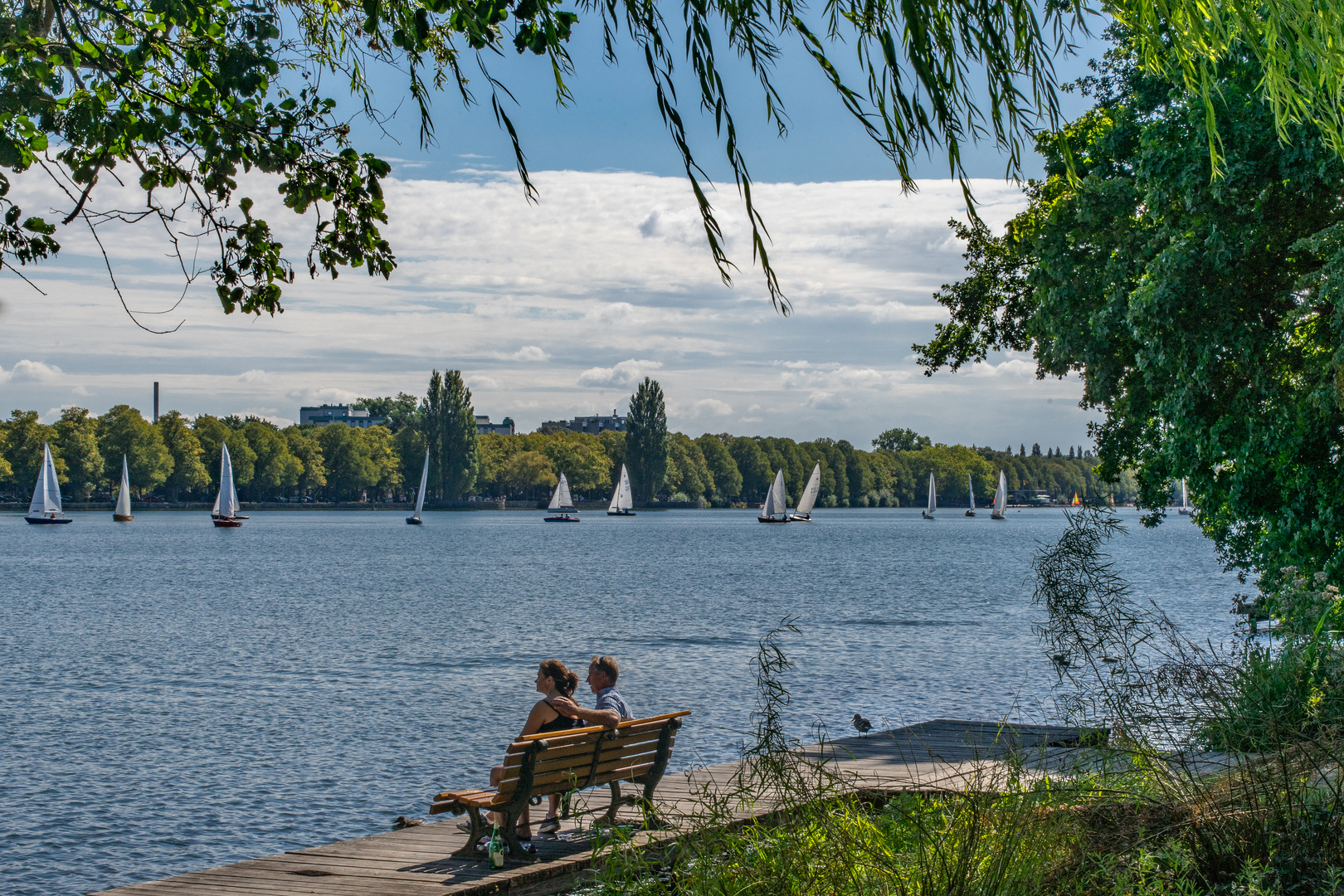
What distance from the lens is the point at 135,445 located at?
125 meters

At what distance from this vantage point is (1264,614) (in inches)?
794

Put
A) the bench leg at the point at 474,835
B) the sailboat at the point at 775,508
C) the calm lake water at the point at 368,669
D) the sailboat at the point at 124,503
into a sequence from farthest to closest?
the sailboat at the point at 775,508, the sailboat at the point at 124,503, the calm lake water at the point at 368,669, the bench leg at the point at 474,835

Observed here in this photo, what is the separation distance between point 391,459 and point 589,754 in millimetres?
153403

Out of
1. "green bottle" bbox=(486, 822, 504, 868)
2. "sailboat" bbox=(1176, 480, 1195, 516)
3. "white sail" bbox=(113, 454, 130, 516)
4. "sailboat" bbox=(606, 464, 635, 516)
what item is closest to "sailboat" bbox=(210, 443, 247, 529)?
"white sail" bbox=(113, 454, 130, 516)

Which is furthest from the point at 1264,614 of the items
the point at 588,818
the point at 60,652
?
the point at 60,652

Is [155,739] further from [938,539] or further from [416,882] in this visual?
[938,539]

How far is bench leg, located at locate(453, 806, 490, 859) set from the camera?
7695 mm

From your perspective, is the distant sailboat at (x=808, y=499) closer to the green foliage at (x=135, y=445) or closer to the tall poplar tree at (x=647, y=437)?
the tall poplar tree at (x=647, y=437)

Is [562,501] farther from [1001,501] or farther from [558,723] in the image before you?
[558,723]

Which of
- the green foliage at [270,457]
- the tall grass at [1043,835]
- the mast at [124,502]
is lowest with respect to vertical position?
the mast at [124,502]

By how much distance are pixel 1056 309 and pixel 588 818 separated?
12353 millimetres

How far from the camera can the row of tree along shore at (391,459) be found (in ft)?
413

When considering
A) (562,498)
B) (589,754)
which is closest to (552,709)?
(589,754)

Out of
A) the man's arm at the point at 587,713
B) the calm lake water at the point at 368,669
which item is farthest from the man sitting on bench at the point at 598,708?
the calm lake water at the point at 368,669
